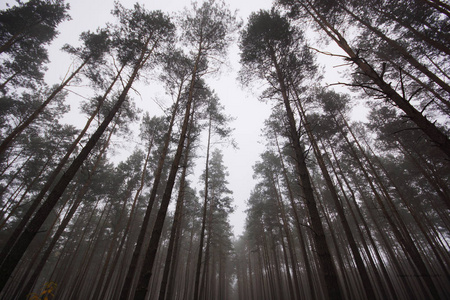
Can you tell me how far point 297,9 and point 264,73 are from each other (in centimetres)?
372

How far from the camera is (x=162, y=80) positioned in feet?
32.9

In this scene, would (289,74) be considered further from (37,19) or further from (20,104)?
(20,104)

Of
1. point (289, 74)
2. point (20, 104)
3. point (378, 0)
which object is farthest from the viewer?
point (20, 104)

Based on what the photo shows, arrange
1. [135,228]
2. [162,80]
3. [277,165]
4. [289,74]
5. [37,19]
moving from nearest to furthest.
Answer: [289,74] < [162,80] < [37,19] < [277,165] < [135,228]

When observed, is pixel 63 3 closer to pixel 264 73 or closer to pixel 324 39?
pixel 264 73

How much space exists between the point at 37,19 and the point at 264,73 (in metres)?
16.3

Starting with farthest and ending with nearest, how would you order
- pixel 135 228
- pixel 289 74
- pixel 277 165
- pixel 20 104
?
1. pixel 135 228
2. pixel 277 165
3. pixel 20 104
4. pixel 289 74

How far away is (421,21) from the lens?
29.1 ft

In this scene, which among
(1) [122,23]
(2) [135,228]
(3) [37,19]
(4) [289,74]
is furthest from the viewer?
(2) [135,228]

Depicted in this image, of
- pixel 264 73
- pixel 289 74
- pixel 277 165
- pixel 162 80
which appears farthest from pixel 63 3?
pixel 277 165

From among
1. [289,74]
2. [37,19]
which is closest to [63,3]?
[37,19]

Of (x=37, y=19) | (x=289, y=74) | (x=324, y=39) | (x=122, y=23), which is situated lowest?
(x=289, y=74)

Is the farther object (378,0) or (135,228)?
(135,228)

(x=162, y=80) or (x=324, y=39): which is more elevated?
Answer: (x=324, y=39)
